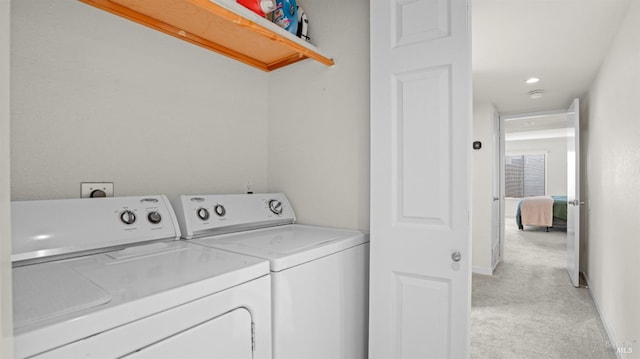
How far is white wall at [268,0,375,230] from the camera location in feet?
5.74

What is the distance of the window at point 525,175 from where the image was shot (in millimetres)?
9206

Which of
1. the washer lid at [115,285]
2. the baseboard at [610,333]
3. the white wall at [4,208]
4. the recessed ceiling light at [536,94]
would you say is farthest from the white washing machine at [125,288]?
the recessed ceiling light at [536,94]

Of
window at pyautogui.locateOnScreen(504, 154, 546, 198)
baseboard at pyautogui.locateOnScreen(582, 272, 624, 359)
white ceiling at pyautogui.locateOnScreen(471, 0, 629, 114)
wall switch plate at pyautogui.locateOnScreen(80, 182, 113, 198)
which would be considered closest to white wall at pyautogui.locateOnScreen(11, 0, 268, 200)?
wall switch plate at pyautogui.locateOnScreen(80, 182, 113, 198)

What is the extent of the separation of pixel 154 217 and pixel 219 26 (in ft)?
3.06

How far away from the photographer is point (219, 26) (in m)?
1.52

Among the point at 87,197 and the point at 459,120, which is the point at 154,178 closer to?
the point at 87,197

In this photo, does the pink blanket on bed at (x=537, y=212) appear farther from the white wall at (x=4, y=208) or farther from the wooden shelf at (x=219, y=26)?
the white wall at (x=4, y=208)

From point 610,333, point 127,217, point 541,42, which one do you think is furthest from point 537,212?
point 127,217

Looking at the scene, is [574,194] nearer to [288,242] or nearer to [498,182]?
[498,182]

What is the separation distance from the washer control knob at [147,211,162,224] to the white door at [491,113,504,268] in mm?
3935

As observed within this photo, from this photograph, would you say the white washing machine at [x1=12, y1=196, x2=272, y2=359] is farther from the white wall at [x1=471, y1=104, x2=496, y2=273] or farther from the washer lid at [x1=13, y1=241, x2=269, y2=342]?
the white wall at [x1=471, y1=104, x2=496, y2=273]

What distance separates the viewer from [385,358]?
4.92ft

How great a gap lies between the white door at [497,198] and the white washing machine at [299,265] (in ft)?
10.4

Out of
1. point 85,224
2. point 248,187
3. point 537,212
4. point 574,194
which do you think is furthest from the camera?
point 537,212
